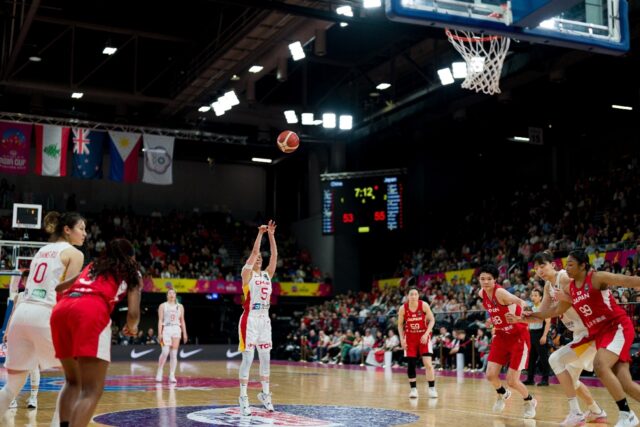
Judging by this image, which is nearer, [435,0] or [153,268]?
[435,0]

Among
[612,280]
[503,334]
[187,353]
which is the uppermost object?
[612,280]

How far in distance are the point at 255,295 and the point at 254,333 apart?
1.57 feet

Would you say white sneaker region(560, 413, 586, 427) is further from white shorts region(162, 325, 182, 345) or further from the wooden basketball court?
white shorts region(162, 325, 182, 345)

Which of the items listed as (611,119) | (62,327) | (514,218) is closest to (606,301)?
(62,327)

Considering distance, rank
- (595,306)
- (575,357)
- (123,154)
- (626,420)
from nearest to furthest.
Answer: (626,420)
(595,306)
(575,357)
(123,154)

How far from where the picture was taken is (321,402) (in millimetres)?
11047

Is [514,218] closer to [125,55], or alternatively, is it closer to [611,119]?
[611,119]

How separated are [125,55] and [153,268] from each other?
9.04 meters

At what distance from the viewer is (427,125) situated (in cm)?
2962

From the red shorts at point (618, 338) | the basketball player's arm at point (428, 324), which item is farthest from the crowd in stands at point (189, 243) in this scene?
the red shorts at point (618, 338)

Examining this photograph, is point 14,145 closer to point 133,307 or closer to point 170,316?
point 170,316

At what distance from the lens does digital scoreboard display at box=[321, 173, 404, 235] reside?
2773 centimetres

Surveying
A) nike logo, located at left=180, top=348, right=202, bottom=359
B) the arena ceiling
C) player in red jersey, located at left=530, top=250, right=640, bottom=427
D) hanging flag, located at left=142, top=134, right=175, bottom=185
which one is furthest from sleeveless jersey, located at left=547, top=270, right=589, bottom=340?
nike logo, located at left=180, top=348, right=202, bottom=359

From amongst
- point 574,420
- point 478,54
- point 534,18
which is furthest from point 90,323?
point 478,54
